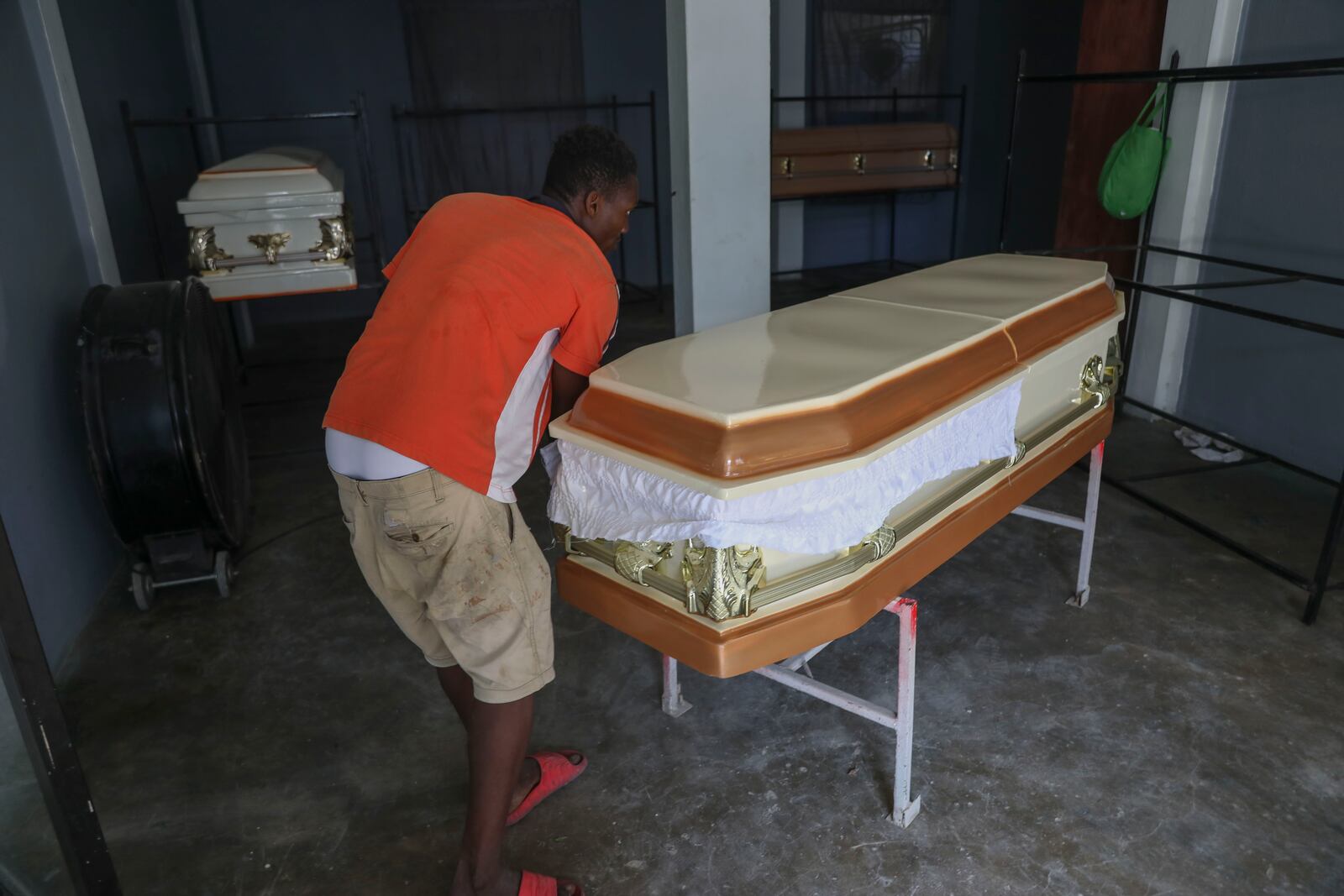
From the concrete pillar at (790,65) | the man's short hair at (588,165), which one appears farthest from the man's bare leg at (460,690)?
the concrete pillar at (790,65)

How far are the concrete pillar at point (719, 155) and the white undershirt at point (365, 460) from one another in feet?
6.05

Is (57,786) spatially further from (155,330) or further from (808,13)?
(808,13)

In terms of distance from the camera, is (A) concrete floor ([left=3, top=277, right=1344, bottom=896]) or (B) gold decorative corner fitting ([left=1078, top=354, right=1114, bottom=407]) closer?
(A) concrete floor ([left=3, top=277, right=1344, bottom=896])

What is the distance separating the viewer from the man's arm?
162 cm

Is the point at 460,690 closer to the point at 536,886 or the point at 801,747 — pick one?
the point at 536,886

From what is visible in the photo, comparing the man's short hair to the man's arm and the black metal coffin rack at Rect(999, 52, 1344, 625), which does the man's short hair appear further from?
the black metal coffin rack at Rect(999, 52, 1344, 625)

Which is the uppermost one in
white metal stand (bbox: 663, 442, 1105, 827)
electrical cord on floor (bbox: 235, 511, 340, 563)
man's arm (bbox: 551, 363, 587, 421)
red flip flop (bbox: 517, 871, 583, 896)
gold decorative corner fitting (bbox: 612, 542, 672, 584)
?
man's arm (bbox: 551, 363, 587, 421)

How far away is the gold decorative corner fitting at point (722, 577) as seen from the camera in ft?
4.78

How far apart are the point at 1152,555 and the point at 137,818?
9.57 ft

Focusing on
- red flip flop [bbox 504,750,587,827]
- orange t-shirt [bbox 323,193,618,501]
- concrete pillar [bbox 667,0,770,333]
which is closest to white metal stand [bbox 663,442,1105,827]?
red flip flop [bbox 504,750,587,827]

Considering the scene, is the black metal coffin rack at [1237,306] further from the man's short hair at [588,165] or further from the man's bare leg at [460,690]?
the man's bare leg at [460,690]

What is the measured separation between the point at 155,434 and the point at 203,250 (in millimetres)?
1330

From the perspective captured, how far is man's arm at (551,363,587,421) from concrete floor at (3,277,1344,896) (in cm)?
89

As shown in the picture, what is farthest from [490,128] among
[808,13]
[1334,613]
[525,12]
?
[1334,613]
